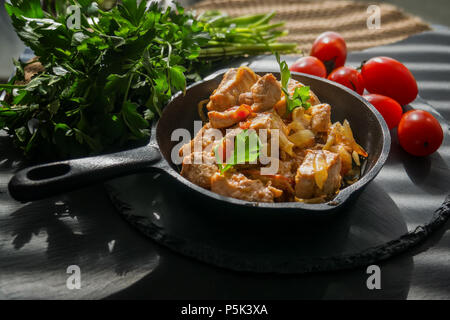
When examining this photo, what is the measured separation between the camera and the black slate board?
48.6 inches

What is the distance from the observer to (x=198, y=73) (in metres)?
2.04

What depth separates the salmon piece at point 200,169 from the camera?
131cm

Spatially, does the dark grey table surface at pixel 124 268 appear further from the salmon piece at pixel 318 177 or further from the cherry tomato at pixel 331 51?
the cherry tomato at pixel 331 51

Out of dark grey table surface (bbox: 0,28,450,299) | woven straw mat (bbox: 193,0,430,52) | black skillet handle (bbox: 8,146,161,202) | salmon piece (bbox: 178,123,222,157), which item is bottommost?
dark grey table surface (bbox: 0,28,450,299)

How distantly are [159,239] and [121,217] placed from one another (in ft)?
0.57

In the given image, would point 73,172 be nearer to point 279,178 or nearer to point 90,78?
point 90,78

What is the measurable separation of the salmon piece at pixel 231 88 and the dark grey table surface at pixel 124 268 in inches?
19.9

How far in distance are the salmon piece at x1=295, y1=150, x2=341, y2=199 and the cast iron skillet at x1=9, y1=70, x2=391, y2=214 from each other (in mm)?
97

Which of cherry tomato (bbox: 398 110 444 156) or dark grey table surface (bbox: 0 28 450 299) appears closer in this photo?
dark grey table surface (bbox: 0 28 450 299)

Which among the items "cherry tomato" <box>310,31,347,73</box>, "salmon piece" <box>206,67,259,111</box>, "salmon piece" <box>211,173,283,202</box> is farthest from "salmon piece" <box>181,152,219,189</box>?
"cherry tomato" <box>310,31,347,73</box>

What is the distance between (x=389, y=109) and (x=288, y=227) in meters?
0.81

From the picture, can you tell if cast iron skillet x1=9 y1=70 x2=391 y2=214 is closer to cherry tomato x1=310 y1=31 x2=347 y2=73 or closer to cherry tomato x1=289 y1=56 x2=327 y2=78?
cherry tomato x1=289 y1=56 x2=327 y2=78

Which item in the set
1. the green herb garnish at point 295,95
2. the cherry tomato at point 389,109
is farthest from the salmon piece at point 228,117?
the cherry tomato at point 389,109
